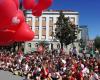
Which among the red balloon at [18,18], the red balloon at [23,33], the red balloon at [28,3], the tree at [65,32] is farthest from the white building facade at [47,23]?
the red balloon at [18,18]

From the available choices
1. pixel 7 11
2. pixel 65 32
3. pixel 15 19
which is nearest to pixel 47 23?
pixel 65 32

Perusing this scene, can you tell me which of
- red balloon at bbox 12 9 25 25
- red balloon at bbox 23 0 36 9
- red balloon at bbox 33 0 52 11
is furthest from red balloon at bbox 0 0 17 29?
red balloon at bbox 33 0 52 11

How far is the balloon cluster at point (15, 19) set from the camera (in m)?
7.03

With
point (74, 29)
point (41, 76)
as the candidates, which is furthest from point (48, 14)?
point (41, 76)

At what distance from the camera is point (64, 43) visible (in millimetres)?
57062

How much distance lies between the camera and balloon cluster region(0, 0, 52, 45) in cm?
703

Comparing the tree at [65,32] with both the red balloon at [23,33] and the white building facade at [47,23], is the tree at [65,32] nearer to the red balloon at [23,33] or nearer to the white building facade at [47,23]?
the white building facade at [47,23]

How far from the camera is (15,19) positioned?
7.35 m

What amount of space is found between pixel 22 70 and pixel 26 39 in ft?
51.3

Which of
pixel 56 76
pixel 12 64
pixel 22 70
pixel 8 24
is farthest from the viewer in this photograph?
pixel 12 64

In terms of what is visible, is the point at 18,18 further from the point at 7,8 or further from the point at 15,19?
the point at 7,8

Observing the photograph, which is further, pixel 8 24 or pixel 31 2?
pixel 31 2

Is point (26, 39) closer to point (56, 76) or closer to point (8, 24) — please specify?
point (8, 24)

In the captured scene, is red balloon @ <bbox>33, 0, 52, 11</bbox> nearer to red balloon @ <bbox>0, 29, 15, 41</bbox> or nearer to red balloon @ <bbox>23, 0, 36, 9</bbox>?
red balloon @ <bbox>23, 0, 36, 9</bbox>
